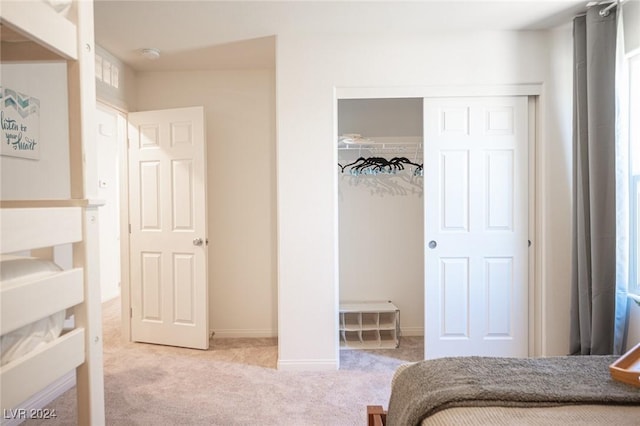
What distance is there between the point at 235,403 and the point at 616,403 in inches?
75.6

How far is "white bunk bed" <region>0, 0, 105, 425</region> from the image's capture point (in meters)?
1.01

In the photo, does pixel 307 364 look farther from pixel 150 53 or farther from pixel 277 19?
pixel 150 53

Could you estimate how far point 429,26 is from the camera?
2.74 metres

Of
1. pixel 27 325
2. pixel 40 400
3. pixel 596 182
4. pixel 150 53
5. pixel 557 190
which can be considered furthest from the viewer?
pixel 150 53

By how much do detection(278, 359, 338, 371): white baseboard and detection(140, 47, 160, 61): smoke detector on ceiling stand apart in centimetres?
253

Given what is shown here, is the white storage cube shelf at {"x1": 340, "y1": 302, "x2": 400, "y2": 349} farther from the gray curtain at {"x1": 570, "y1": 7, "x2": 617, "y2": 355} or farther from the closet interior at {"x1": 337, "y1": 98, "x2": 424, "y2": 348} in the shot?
the gray curtain at {"x1": 570, "y1": 7, "x2": 617, "y2": 355}

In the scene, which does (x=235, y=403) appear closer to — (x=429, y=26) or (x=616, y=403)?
(x=616, y=403)

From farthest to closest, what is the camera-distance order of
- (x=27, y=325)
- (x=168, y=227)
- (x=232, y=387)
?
(x=168, y=227), (x=232, y=387), (x=27, y=325)

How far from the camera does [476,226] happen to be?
289cm

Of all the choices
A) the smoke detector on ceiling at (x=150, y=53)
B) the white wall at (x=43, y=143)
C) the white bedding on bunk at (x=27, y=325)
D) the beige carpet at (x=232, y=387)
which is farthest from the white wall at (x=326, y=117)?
the white bedding on bunk at (x=27, y=325)

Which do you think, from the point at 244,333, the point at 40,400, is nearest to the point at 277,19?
the point at 244,333

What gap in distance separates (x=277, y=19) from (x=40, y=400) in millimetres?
2772

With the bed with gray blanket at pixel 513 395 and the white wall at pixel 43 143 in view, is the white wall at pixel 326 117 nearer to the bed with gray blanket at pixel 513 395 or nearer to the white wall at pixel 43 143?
the white wall at pixel 43 143

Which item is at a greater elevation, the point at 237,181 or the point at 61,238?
the point at 237,181
